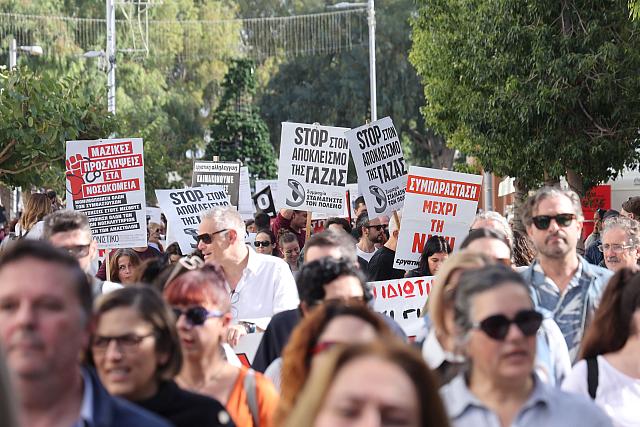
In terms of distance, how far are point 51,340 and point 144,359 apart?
1062 mm

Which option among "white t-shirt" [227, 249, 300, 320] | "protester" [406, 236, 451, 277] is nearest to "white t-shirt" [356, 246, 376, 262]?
"protester" [406, 236, 451, 277]

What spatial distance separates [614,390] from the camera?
545cm

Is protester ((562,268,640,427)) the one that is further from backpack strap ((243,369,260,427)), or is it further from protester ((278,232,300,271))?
protester ((278,232,300,271))

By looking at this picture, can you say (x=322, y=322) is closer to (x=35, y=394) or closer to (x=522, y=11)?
(x=35, y=394)

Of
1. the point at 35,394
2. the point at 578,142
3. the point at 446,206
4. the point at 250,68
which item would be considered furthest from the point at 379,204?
the point at 250,68

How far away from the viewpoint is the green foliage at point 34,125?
1427cm

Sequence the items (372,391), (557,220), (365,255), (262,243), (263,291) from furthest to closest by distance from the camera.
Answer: (262,243)
(365,255)
(263,291)
(557,220)
(372,391)

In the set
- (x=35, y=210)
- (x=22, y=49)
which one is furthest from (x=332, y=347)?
(x=22, y=49)

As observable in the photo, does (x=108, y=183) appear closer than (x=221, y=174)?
Yes

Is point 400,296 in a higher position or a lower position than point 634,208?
lower

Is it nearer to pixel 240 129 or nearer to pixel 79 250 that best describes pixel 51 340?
pixel 79 250

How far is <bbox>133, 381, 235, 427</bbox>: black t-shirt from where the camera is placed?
4457mm

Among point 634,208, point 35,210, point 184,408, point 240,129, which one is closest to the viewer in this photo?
point 184,408

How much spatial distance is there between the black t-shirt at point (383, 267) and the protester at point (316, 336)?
7.00 m
